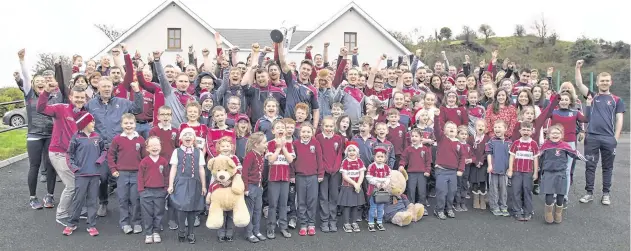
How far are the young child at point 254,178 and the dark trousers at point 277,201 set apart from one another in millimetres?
155

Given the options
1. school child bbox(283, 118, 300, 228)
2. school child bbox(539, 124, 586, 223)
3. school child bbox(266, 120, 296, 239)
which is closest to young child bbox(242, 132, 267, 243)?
school child bbox(266, 120, 296, 239)

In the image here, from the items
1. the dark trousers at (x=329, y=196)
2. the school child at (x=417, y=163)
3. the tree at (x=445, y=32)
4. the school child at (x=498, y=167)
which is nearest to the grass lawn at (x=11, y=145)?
the dark trousers at (x=329, y=196)

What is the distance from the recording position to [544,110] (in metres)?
7.50

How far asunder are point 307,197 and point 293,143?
0.73 meters

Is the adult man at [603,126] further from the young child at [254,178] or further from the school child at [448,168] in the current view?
the young child at [254,178]

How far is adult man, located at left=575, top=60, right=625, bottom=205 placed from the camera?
25.5ft

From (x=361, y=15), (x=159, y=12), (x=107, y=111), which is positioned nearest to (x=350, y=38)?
(x=361, y=15)

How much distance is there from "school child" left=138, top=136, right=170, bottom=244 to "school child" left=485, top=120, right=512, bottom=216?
15.2 feet

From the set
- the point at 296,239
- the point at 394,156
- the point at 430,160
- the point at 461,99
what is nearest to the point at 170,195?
the point at 296,239

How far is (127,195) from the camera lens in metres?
6.17

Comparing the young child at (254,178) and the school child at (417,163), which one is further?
the school child at (417,163)

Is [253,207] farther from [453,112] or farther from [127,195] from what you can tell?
[453,112]

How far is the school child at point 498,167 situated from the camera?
7152mm

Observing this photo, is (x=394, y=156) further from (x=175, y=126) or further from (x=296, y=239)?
(x=175, y=126)
